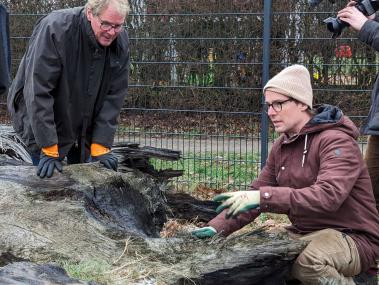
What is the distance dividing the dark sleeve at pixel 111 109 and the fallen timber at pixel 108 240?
2.33 feet

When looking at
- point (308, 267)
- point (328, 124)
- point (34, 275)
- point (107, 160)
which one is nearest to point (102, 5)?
point (107, 160)

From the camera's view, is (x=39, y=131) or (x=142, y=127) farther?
(x=142, y=127)

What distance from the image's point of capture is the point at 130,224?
387cm

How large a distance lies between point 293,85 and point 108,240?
124 centimetres

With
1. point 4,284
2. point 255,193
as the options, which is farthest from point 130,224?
point 4,284

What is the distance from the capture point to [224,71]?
771cm

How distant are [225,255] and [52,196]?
1.06 meters

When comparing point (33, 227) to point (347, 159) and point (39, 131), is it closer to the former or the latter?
point (39, 131)

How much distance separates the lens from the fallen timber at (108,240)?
3.13 meters

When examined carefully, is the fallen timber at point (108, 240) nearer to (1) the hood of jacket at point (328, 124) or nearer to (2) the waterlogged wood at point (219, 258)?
(2) the waterlogged wood at point (219, 258)

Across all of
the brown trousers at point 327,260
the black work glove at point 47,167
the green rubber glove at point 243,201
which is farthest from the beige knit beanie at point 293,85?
the black work glove at point 47,167

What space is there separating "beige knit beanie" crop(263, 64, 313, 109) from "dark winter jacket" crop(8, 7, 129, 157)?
1.32 meters

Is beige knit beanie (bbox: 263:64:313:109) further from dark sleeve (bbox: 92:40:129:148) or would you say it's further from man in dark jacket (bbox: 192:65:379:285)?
dark sleeve (bbox: 92:40:129:148)

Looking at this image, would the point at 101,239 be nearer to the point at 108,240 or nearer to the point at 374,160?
the point at 108,240
